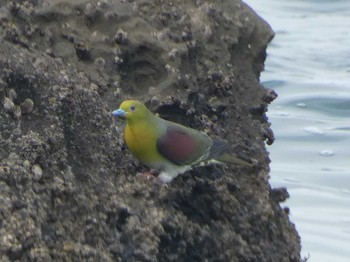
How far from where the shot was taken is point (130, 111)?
421cm

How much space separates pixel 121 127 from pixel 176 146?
0.95 ft

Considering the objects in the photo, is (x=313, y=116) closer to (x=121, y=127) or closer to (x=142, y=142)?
(x=121, y=127)

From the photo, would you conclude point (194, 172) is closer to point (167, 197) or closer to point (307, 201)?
point (167, 197)

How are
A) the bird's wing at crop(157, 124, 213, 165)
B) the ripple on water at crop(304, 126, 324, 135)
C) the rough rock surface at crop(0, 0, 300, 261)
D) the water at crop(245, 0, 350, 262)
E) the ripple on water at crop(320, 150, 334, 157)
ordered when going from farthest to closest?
the ripple on water at crop(304, 126, 324, 135) < the ripple on water at crop(320, 150, 334, 157) < the water at crop(245, 0, 350, 262) < the bird's wing at crop(157, 124, 213, 165) < the rough rock surface at crop(0, 0, 300, 261)

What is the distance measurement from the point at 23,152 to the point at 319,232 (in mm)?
4555

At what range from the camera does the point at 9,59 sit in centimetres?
362

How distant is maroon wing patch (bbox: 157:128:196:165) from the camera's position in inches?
175

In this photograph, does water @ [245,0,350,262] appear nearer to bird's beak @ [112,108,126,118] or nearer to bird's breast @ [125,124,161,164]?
bird's breast @ [125,124,161,164]

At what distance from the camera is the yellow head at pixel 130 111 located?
4133 mm

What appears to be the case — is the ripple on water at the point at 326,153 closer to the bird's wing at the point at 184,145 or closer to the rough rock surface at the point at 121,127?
the rough rock surface at the point at 121,127

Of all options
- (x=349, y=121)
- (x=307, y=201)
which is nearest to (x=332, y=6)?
(x=349, y=121)

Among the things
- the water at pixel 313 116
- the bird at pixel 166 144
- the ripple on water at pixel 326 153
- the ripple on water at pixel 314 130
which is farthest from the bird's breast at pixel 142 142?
the ripple on water at pixel 314 130

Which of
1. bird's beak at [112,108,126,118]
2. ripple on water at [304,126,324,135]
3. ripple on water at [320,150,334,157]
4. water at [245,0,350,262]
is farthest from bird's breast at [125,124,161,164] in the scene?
ripple on water at [304,126,324,135]

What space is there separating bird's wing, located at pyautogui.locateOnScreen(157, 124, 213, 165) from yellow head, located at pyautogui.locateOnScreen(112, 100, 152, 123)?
0.20 meters
